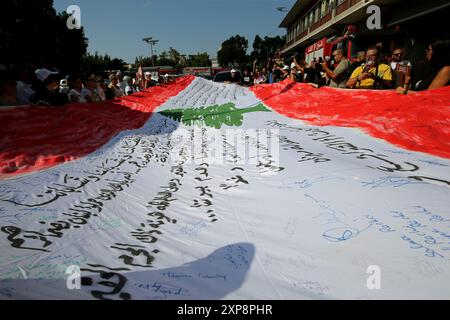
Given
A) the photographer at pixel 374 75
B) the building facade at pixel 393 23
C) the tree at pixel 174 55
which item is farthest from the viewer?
the tree at pixel 174 55

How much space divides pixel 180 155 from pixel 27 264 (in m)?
2.32

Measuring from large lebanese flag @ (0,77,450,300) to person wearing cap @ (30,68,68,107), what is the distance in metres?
0.80

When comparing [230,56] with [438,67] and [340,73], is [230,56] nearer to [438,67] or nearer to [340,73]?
[340,73]

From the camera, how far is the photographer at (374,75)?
5117mm

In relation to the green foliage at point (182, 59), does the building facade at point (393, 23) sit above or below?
below

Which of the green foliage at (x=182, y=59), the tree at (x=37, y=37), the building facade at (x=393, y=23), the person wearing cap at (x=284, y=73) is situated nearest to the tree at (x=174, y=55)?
the green foliage at (x=182, y=59)

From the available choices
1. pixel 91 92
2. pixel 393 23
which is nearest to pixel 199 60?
pixel 393 23

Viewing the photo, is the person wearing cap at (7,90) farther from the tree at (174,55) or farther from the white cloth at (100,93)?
the tree at (174,55)

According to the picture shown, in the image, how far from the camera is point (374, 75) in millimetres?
5109

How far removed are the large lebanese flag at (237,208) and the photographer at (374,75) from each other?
0.73 metres

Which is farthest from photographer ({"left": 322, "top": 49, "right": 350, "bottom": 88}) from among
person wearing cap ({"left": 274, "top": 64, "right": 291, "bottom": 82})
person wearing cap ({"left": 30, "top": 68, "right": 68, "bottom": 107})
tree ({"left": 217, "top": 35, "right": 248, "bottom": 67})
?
tree ({"left": 217, "top": 35, "right": 248, "bottom": 67})

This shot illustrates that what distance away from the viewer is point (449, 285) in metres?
1.37
